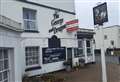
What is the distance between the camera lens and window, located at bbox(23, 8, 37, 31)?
18.3 metres

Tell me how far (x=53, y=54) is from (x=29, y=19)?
13.4 ft

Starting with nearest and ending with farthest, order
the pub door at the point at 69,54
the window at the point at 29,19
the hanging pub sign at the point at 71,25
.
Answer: the window at the point at 29,19, the hanging pub sign at the point at 71,25, the pub door at the point at 69,54

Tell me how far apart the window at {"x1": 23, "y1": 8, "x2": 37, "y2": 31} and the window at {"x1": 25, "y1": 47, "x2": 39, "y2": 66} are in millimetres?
1623

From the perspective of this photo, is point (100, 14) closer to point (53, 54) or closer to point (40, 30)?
point (40, 30)

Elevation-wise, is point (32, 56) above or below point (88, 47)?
below

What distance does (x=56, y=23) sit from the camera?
70.5 feet

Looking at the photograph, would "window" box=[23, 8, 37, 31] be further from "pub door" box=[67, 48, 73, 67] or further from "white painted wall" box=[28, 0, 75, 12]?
"pub door" box=[67, 48, 73, 67]

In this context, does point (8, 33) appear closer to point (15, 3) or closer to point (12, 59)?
point (12, 59)

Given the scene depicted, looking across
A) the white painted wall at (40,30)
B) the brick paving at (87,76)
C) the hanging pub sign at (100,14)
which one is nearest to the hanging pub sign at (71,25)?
the white painted wall at (40,30)

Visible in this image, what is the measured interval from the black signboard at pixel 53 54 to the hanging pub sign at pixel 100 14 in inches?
304

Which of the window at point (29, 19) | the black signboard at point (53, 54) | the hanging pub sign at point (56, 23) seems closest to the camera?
the window at point (29, 19)

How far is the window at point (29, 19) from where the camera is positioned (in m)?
18.3

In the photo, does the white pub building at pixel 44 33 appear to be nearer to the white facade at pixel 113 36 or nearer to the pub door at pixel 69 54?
the pub door at pixel 69 54

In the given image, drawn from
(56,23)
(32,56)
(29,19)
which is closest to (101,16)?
(29,19)
